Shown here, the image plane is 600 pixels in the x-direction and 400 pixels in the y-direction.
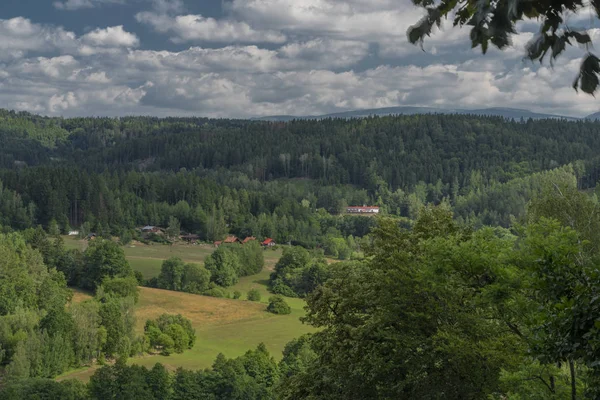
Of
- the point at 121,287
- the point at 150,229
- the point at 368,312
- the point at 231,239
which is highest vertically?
the point at 368,312

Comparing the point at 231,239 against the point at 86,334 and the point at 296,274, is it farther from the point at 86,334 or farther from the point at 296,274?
the point at 86,334

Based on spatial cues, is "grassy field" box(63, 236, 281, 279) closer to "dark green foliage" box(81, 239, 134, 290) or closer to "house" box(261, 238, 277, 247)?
"house" box(261, 238, 277, 247)

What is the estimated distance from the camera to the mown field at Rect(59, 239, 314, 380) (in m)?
72.2

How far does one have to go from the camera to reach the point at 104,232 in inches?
6344

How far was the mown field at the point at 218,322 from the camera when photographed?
237 feet

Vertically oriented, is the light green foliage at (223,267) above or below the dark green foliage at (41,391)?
below

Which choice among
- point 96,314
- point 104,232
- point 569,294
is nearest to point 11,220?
point 104,232

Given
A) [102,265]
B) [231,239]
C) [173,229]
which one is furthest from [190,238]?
[102,265]

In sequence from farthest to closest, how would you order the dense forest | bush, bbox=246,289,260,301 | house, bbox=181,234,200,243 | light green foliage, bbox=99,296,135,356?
house, bbox=181,234,200,243 < bush, bbox=246,289,260,301 < light green foliage, bbox=99,296,135,356 < the dense forest

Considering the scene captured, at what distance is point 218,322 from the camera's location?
291 ft

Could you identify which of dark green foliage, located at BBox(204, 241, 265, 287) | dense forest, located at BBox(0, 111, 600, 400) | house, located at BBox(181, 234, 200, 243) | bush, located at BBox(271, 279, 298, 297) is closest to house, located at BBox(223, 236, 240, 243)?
dense forest, located at BBox(0, 111, 600, 400)

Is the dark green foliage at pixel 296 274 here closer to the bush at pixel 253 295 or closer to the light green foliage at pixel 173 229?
the bush at pixel 253 295

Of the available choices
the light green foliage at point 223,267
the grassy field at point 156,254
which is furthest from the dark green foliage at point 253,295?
the grassy field at point 156,254

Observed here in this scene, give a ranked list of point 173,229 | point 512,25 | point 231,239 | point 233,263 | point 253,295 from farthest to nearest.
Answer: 1. point 231,239
2. point 173,229
3. point 233,263
4. point 253,295
5. point 512,25
